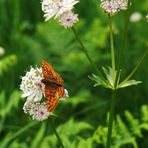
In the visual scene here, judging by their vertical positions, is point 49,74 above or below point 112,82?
above

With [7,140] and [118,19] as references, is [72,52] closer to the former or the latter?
[118,19]

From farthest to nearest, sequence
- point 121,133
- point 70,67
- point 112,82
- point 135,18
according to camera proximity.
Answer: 1. point 135,18
2. point 70,67
3. point 121,133
4. point 112,82

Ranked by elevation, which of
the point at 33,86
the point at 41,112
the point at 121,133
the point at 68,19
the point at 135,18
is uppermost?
the point at 68,19

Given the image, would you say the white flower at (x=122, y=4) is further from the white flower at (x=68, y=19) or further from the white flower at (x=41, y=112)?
the white flower at (x=41, y=112)

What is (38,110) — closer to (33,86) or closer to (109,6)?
(33,86)

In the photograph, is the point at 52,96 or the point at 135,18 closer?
the point at 52,96

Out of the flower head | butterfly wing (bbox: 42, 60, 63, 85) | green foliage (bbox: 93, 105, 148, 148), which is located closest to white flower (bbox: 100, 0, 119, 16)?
butterfly wing (bbox: 42, 60, 63, 85)

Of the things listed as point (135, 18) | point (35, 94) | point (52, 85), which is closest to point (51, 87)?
point (52, 85)

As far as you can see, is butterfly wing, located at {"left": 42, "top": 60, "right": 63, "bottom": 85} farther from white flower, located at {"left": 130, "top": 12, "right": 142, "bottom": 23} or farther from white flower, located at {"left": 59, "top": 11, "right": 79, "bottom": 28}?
white flower, located at {"left": 130, "top": 12, "right": 142, "bottom": 23}
